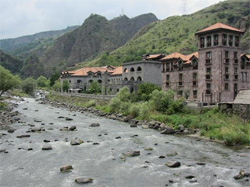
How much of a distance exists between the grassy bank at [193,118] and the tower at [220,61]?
28.6ft

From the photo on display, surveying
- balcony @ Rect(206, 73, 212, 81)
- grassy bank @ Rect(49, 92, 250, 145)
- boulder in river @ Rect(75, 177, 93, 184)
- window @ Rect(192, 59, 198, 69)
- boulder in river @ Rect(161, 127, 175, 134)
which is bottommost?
boulder in river @ Rect(75, 177, 93, 184)

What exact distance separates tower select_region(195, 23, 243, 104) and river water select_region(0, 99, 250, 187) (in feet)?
68.3

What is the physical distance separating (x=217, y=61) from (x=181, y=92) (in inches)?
475

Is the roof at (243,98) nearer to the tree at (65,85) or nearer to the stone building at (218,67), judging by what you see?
the stone building at (218,67)

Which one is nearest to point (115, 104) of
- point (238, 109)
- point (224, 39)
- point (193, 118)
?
point (193, 118)

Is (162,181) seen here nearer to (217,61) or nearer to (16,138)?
(16,138)

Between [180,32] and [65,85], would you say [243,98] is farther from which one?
[180,32]

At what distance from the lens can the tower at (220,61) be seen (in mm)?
50406

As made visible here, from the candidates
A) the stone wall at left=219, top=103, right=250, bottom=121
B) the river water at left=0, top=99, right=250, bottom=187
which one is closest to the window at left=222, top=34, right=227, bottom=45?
the stone wall at left=219, top=103, right=250, bottom=121

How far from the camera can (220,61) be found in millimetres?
50375

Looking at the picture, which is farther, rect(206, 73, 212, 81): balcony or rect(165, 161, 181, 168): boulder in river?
rect(206, 73, 212, 81): balcony

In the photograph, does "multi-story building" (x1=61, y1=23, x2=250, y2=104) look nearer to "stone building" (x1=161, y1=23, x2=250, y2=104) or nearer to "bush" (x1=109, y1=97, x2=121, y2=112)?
"stone building" (x1=161, y1=23, x2=250, y2=104)

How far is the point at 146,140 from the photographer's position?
110ft

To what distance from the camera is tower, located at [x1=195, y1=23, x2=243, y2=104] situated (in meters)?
50.4
